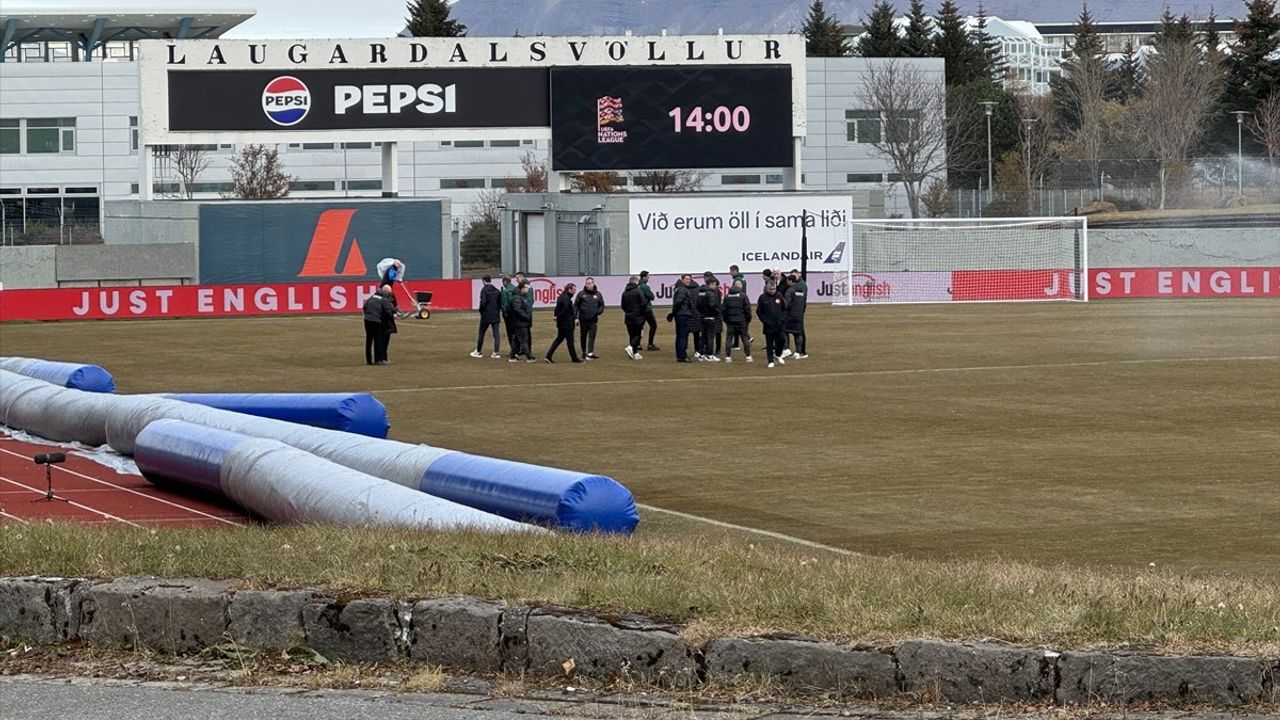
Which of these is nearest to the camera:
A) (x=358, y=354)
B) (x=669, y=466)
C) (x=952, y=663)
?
(x=952, y=663)

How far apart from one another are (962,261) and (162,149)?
2006 inches

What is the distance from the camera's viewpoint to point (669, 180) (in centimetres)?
9275

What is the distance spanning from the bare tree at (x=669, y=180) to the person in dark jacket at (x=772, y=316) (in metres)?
53.7

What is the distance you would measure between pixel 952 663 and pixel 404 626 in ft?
8.75

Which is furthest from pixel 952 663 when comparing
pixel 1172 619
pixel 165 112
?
pixel 165 112

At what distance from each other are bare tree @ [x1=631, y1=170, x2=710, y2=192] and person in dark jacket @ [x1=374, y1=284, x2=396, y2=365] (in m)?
53.0

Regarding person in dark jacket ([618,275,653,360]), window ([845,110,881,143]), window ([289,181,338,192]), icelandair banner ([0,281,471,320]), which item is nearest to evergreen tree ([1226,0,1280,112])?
window ([845,110,881,143])

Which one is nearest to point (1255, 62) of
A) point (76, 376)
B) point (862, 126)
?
point (862, 126)

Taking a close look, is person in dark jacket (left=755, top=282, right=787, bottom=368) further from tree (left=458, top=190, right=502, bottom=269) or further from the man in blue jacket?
tree (left=458, top=190, right=502, bottom=269)

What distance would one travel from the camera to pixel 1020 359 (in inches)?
1374

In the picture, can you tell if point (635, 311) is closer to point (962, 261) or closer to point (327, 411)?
point (327, 411)

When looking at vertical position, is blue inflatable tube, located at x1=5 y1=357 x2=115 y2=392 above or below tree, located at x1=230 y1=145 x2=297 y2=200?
below

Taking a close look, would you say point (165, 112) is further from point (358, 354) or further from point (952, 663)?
point (952, 663)

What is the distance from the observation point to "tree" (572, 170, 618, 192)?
95750 mm
